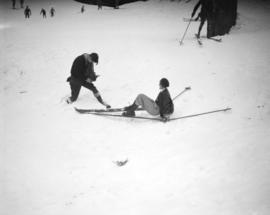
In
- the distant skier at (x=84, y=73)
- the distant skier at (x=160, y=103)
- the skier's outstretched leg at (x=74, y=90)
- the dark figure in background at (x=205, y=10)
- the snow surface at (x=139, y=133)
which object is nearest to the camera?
the snow surface at (x=139, y=133)

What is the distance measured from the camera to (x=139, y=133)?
6.67 metres

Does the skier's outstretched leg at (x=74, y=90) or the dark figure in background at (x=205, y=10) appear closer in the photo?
the skier's outstretched leg at (x=74, y=90)

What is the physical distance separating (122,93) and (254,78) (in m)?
3.93

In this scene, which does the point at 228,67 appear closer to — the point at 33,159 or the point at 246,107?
the point at 246,107

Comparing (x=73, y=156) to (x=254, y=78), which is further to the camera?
(x=254, y=78)

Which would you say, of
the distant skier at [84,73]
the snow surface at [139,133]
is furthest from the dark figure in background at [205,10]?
the distant skier at [84,73]

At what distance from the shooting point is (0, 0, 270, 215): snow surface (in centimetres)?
464

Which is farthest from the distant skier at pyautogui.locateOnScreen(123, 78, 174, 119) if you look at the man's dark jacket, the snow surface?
the snow surface

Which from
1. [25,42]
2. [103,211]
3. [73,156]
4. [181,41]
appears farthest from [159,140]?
[25,42]

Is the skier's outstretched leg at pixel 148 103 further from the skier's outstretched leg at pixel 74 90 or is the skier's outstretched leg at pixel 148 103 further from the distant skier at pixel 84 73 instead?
the skier's outstretched leg at pixel 74 90

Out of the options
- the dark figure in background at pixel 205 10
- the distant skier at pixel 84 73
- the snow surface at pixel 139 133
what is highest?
the dark figure in background at pixel 205 10

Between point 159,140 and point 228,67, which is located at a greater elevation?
point 228,67

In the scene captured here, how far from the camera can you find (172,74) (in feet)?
31.6

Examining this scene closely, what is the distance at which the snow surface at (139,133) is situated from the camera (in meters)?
4.64
